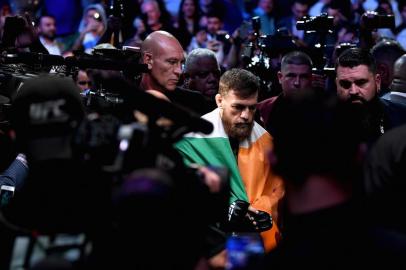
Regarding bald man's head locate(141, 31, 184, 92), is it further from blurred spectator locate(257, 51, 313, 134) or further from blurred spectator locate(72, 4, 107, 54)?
blurred spectator locate(72, 4, 107, 54)

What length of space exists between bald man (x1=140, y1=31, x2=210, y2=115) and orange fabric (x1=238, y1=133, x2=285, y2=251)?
0.43m

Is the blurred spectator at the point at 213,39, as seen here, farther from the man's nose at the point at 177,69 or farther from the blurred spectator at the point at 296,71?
the man's nose at the point at 177,69

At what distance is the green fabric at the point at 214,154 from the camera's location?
439 cm

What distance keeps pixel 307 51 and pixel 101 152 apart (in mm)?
4085

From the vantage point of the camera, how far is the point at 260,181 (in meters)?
4.52

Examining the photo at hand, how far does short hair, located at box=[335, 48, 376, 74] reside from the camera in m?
4.73

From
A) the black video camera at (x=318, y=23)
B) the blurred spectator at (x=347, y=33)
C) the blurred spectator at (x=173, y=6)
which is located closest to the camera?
the black video camera at (x=318, y=23)

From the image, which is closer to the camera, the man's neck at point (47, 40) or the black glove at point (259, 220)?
the black glove at point (259, 220)

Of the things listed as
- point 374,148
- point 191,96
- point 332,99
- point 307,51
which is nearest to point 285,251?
point 332,99

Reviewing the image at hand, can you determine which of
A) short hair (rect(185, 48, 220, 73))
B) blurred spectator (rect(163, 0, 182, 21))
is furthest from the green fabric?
blurred spectator (rect(163, 0, 182, 21))

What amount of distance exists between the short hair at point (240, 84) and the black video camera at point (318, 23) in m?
0.97

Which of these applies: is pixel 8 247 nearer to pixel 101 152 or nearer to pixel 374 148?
pixel 101 152

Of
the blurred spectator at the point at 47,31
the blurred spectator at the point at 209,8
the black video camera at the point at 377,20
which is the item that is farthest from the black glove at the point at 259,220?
the blurred spectator at the point at 209,8

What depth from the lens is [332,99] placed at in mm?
2117
